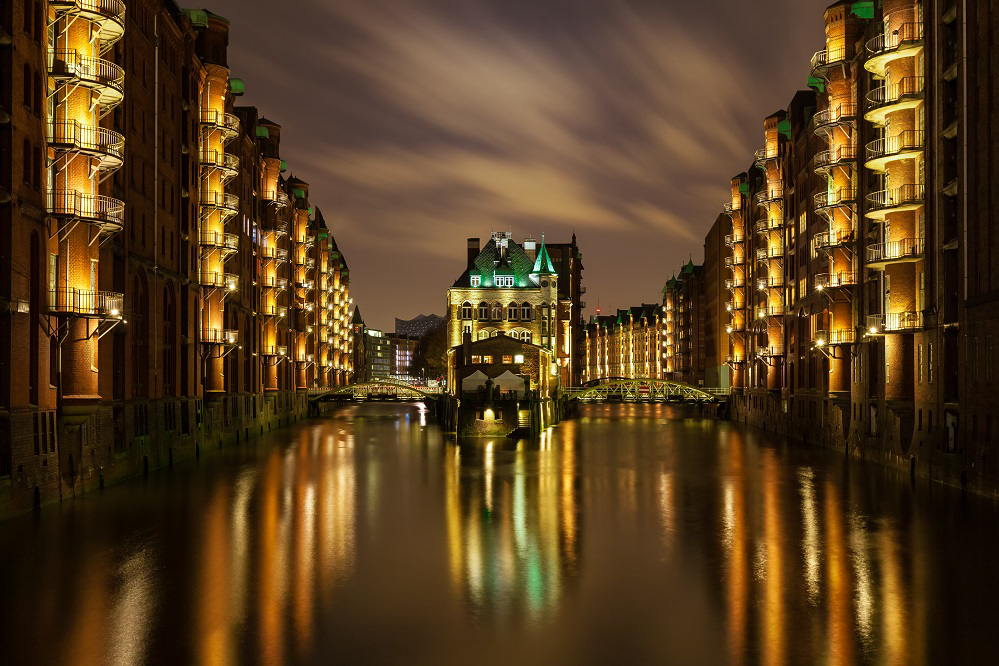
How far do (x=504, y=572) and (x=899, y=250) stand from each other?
28412 mm

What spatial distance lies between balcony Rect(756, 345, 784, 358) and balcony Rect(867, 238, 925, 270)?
106 ft

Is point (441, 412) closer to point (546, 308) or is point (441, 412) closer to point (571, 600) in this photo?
point (546, 308)

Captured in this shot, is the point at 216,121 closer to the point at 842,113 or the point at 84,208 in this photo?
the point at 84,208

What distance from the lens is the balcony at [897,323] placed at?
4354cm

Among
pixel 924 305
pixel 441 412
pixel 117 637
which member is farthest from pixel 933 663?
pixel 441 412

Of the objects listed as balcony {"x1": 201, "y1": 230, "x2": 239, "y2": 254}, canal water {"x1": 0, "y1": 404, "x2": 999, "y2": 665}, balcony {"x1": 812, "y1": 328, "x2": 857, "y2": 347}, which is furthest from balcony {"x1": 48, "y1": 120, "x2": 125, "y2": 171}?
balcony {"x1": 812, "y1": 328, "x2": 857, "y2": 347}

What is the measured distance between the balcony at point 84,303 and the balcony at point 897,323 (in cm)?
3427

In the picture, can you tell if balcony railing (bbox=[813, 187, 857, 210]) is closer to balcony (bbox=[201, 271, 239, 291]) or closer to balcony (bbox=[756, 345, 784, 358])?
balcony (bbox=[756, 345, 784, 358])

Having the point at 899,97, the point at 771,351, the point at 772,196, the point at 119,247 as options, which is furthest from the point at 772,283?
the point at 119,247

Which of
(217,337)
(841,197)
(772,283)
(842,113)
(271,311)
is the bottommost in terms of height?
(217,337)

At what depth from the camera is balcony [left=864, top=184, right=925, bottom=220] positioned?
43688mm

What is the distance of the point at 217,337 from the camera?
199 feet

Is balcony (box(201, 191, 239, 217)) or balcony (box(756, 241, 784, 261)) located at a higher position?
balcony (box(201, 191, 239, 217))

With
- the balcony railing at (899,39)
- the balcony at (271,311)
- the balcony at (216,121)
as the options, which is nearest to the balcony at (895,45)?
the balcony railing at (899,39)
